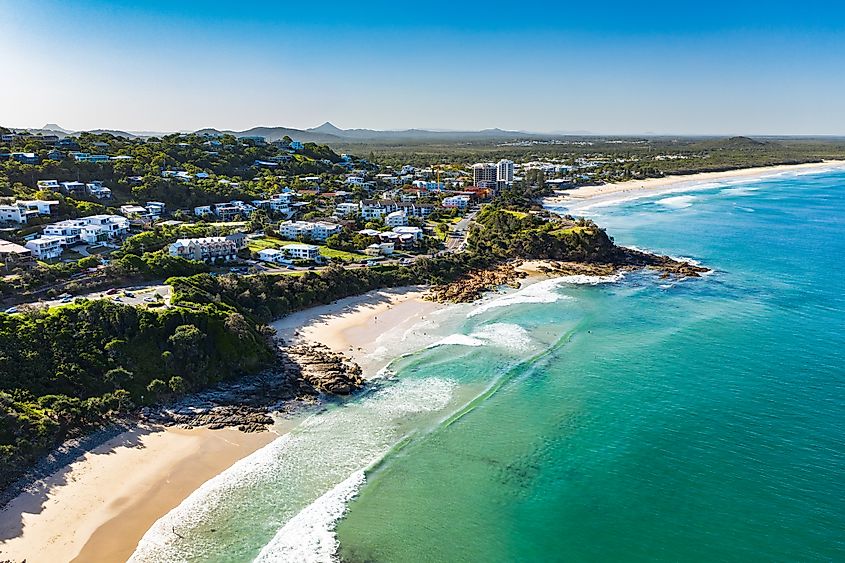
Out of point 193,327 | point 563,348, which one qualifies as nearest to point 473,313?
point 563,348

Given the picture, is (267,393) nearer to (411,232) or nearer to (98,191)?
(411,232)

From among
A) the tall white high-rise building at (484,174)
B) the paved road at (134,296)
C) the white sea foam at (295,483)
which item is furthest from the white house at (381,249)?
the tall white high-rise building at (484,174)

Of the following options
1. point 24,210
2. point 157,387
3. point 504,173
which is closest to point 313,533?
point 157,387

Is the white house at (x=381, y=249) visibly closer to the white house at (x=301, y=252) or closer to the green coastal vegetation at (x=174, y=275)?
the green coastal vegetation at (x=174, y=275)

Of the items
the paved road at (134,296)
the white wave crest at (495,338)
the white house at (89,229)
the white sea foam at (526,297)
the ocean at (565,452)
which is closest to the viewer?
the ocean at (565,452)

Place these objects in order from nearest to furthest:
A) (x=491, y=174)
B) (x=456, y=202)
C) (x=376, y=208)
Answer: (x=376, y=208)
(x=456, y=202)
(x=491, y=174)
